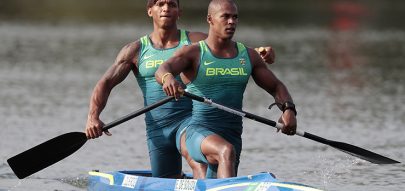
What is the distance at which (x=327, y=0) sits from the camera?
102m

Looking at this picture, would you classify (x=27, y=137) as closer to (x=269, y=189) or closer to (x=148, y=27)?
(x=269, y=189)

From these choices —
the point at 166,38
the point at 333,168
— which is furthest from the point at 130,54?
the point at 333,168

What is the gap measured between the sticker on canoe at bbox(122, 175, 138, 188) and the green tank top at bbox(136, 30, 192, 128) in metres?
0.93

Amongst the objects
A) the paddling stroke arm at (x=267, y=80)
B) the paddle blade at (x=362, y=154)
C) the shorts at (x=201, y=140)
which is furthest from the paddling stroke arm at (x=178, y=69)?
the paddle blade at (x=362, y=154)

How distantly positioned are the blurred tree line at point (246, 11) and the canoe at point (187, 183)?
164ft

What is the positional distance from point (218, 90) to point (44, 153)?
2813mm

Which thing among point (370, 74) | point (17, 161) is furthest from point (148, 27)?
point (17, 161)

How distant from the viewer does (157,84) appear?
15500 millimetres

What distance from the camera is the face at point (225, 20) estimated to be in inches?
558

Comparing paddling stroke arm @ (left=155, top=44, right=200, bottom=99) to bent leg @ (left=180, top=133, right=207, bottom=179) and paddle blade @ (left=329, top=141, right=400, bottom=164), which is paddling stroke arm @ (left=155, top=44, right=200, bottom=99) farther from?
paddle blade @ (left=329, top=141, right=400, bottom=164)

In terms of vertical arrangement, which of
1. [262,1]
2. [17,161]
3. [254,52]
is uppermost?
[262,1]

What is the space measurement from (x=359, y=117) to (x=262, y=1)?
227 ft

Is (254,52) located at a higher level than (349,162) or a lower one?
higher

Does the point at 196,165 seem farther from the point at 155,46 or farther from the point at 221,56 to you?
the point at 155,46
